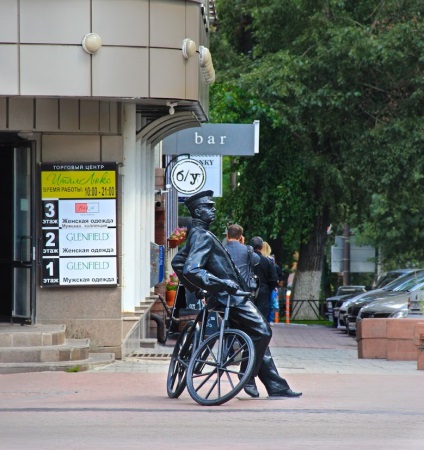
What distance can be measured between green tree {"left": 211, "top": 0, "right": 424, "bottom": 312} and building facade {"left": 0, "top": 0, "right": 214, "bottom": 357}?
15.4m

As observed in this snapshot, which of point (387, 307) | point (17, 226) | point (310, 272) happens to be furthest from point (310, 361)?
point (310, 272)

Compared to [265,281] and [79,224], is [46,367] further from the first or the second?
[265,281]

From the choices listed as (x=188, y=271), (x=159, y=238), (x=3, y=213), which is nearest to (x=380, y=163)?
(x=159, y=238)

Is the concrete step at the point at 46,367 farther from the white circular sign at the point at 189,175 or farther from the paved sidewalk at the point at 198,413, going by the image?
the white circular sign at the point at 189,175

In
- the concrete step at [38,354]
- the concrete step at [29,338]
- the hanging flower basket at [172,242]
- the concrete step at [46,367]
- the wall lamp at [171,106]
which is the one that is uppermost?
the wall lamp at [171,106]

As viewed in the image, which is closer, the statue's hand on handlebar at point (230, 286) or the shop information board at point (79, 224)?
the statue's hand on handlebar at point (230, 286)

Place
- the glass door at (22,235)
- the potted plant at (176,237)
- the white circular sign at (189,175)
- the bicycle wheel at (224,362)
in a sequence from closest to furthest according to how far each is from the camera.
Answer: the bicycle wheel at (224,362) → the glass door at (22,235) → the white circular sign at (189,175) → the potted plant at (176,237)

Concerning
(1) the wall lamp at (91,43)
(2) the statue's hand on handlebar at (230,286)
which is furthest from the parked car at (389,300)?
(2) the statue's hand on handlebar at (230,286)

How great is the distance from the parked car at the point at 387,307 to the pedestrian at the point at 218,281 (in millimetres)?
12200

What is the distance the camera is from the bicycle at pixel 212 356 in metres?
11.9

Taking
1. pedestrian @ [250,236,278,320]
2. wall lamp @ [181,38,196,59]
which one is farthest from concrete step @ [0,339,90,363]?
pedestrian @ [250,236,278,320]

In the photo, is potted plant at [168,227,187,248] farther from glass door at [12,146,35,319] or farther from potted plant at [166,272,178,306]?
glass door at [12,146,35,319]

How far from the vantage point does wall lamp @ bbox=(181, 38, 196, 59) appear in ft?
52.9

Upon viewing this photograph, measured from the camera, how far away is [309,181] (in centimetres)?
3719
